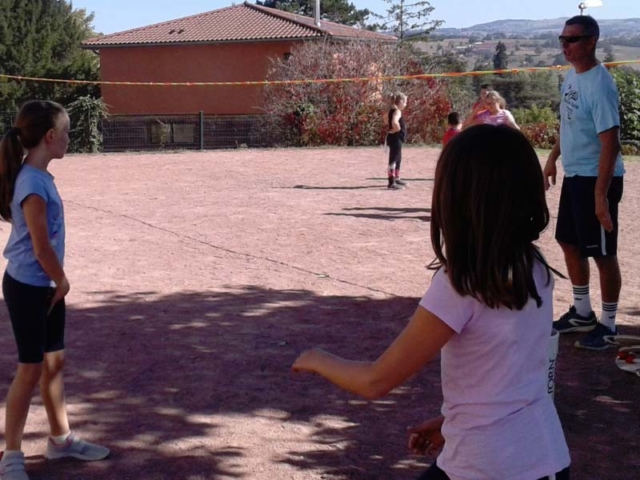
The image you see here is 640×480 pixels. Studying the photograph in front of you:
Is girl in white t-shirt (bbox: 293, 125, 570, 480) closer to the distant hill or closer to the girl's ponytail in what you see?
the girl's ponytail

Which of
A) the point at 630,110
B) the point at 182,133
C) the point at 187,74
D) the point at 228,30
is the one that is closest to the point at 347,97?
the point at 182,133

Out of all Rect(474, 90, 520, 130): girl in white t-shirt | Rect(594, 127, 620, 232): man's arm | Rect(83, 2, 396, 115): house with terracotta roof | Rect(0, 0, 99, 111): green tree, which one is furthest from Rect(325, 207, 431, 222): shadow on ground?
Rect(0, 0, 99, 111): green tree

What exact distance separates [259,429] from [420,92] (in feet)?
81.1

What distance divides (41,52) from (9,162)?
153 feet

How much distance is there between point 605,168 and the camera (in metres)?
5.59

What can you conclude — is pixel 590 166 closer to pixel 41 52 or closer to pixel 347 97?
pixel 347 97

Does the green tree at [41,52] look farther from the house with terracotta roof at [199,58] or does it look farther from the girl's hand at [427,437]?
the girl's hand at [427,437]

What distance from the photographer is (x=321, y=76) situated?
28.6 m

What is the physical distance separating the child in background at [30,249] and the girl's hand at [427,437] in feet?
6.41

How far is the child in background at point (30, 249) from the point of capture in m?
3.74

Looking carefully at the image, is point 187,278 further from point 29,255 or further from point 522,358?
point 522,358

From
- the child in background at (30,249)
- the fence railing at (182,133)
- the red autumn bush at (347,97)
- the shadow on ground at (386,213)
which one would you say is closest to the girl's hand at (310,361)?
the child in background at (30,249)

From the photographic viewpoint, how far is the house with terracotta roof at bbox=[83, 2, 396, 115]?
3569 cm

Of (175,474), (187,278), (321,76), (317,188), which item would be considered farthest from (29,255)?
(321,76)
